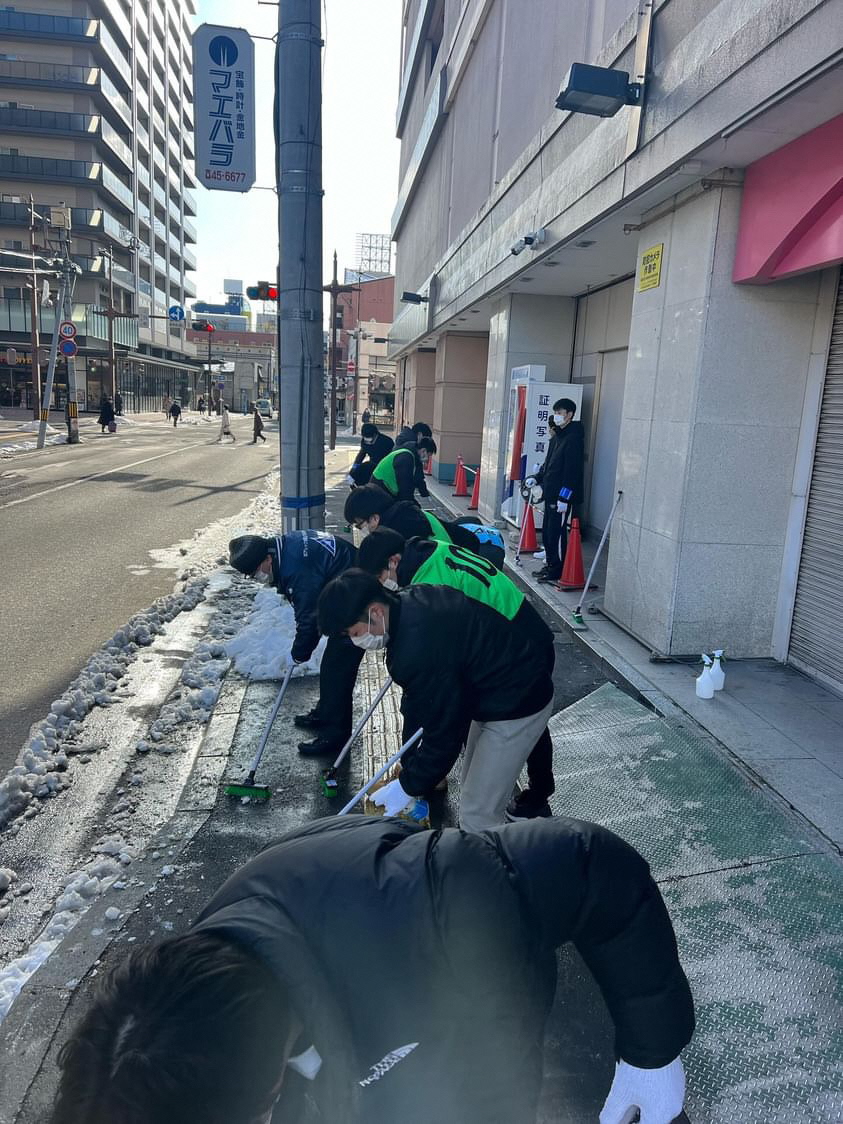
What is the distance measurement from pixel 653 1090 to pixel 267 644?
16.0ft

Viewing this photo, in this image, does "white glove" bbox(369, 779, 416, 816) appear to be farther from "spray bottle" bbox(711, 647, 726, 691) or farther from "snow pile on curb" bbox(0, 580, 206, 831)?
"spray bottle" bbox(711, 647, 726, 691)

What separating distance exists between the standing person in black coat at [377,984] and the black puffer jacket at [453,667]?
1.14m

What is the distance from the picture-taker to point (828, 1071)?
233cm

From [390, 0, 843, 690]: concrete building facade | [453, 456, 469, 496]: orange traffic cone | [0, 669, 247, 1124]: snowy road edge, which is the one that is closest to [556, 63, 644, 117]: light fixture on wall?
[390, 0, 843, 690]: concrete building facade

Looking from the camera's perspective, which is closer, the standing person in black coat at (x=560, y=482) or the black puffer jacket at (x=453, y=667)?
the black puffer jacket at (x=453, y=667)

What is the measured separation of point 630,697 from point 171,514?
10292 mm

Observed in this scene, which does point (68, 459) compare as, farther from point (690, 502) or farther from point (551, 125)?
point (690, 502)

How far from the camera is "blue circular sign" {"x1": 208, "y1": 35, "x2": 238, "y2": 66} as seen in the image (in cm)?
623

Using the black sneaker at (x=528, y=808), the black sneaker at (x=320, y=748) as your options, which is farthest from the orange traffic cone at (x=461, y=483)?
the black sneaker at (x=528, y=808)

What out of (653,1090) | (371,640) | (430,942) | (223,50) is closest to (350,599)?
(371,640)

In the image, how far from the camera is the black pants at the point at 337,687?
4.48 metres

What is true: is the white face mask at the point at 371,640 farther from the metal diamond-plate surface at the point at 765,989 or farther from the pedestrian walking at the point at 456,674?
the metal diamond-plate surface at the point at 765,989

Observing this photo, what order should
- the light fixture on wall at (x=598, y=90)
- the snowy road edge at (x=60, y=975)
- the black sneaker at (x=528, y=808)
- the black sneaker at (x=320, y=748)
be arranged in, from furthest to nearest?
1. the light fixture on wall at (x=598, y=90)
2. the black sneaker at (x=320, y=748)
3. the black sneaker at (x=528, y=808)
4. the snowy road edge at (x=60, y=975)

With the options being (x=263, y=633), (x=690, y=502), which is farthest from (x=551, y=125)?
(x=263, y=633)
